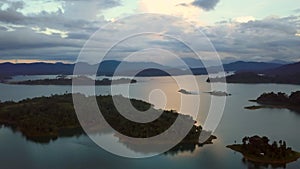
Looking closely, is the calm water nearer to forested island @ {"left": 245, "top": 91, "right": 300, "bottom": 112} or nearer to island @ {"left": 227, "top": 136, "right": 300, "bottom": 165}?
island @ {"left": 227, "top": 136, "right": 300, "bottom": 165}

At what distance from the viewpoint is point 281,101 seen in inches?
869

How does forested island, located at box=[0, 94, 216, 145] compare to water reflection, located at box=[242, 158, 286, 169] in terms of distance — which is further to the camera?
forested island, located at box=[0, 94, 216, 145]

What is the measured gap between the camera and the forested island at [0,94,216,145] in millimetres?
11438

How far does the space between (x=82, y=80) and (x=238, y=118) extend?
26260mm

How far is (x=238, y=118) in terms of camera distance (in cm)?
1560

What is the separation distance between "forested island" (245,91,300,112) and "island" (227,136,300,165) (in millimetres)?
10634

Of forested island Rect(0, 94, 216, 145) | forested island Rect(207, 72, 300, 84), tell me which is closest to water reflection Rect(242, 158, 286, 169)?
forested island Rect(0, 94, 216, 145)

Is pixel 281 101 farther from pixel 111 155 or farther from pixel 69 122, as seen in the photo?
pixel 111 155

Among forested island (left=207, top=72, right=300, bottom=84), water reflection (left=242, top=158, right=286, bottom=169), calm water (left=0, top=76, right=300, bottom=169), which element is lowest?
water reflection (left=242, top=158, right=286, bottom=169)

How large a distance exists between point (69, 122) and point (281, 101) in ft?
47.5

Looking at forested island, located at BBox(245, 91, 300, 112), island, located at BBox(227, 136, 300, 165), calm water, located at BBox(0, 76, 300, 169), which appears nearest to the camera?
calm water, located at BBox(0, 76, 300, 169)

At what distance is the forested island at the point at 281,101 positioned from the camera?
2081 centimetres

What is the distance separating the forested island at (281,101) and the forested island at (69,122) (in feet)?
30.2

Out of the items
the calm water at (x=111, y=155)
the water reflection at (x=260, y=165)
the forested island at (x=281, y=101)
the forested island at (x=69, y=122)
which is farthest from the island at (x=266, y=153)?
the forested island at (x=281, y=101)
